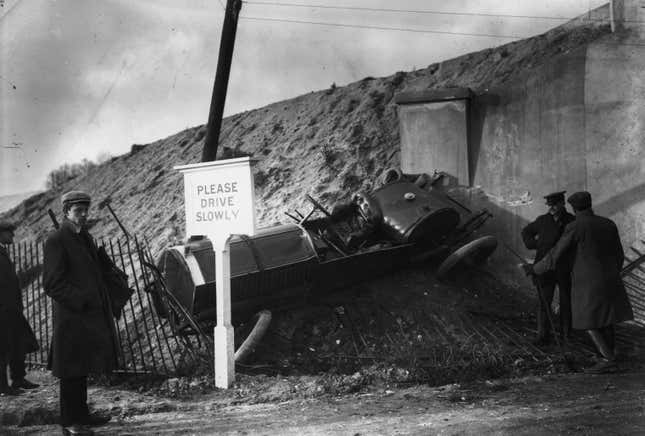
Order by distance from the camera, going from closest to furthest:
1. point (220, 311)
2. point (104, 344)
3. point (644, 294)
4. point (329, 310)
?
point (104, 344), point (220, 311), point (329, 310), point (644, 294)

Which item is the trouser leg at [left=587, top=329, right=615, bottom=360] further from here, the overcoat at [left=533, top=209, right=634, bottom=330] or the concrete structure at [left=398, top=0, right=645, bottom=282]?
the concrete structure at [left=398, top=0, right=645, bottom=282]

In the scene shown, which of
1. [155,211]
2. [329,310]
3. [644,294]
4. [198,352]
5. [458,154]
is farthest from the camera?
[155,211]

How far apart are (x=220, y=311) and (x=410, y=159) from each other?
5973mm

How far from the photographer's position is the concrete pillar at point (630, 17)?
1053 cm

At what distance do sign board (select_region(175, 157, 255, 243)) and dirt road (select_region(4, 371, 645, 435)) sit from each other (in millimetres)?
1734

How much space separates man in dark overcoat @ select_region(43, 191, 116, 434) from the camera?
5418 mm

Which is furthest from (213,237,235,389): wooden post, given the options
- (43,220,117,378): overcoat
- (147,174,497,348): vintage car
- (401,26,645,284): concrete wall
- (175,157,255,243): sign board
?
(401,26,645,284): concrete wall

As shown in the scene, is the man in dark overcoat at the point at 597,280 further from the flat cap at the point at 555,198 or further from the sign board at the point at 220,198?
the sign board at the point at 220,198

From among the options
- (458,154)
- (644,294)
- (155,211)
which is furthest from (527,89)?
(155,211)

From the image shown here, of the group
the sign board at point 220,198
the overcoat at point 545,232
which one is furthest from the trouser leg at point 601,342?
the sign board at point 220,198

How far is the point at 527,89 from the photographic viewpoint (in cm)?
1113

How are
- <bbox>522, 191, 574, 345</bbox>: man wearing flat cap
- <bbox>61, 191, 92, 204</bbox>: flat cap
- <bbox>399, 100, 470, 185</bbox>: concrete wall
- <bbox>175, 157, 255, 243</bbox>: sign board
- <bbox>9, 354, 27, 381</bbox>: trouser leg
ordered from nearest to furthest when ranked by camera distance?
1. <bbox>61, 191, 92, 204</bbox>: flat cap
2. <bbox>175, 157, 255, 243</bbox>: sign board
3. <bbox>9, 354, 27, 381</bbox>: trouser leg
4. <bbox>522, 191, 574, 345</bbox>: man wearing flat cap
5. <bbox>399, 100, 470, 185</bbox>: concrete wall

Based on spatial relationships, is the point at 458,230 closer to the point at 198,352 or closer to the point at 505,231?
the point at 505,231

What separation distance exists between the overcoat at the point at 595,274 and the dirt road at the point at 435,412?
0.62 m
